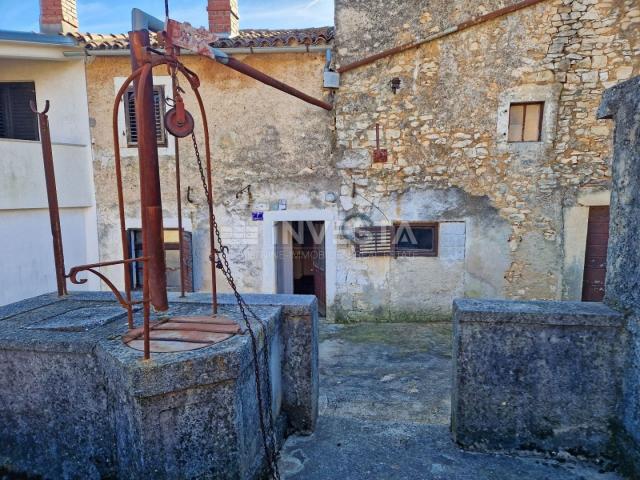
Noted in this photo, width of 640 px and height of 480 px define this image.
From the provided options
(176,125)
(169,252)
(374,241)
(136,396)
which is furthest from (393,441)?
(169,252)

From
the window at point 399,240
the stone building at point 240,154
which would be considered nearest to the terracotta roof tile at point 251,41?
the stone building at point 240,154

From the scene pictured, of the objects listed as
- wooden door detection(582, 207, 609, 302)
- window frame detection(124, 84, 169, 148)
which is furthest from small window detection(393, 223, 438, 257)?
window frame detection(124, 84, 169, 148)

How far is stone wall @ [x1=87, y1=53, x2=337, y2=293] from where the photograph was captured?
720 cm

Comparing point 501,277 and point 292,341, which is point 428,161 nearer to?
point 501,277

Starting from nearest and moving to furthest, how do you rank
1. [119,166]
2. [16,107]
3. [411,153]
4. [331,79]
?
[119,166], [331,79], [411,153], [16,107]

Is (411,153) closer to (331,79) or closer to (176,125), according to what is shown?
(331,79)

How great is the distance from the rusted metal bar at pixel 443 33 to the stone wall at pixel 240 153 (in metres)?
0.70

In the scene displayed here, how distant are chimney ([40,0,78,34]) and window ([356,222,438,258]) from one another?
6.97m

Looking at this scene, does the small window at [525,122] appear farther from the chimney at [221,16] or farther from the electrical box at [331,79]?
the chimney at [221,16]

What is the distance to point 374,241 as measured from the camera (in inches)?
289

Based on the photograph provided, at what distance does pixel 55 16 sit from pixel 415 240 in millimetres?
8150

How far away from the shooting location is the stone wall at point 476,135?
6.39 metres

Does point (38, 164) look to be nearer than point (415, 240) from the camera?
Yes

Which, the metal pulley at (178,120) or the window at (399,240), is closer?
the metal pulley at (178,120)
